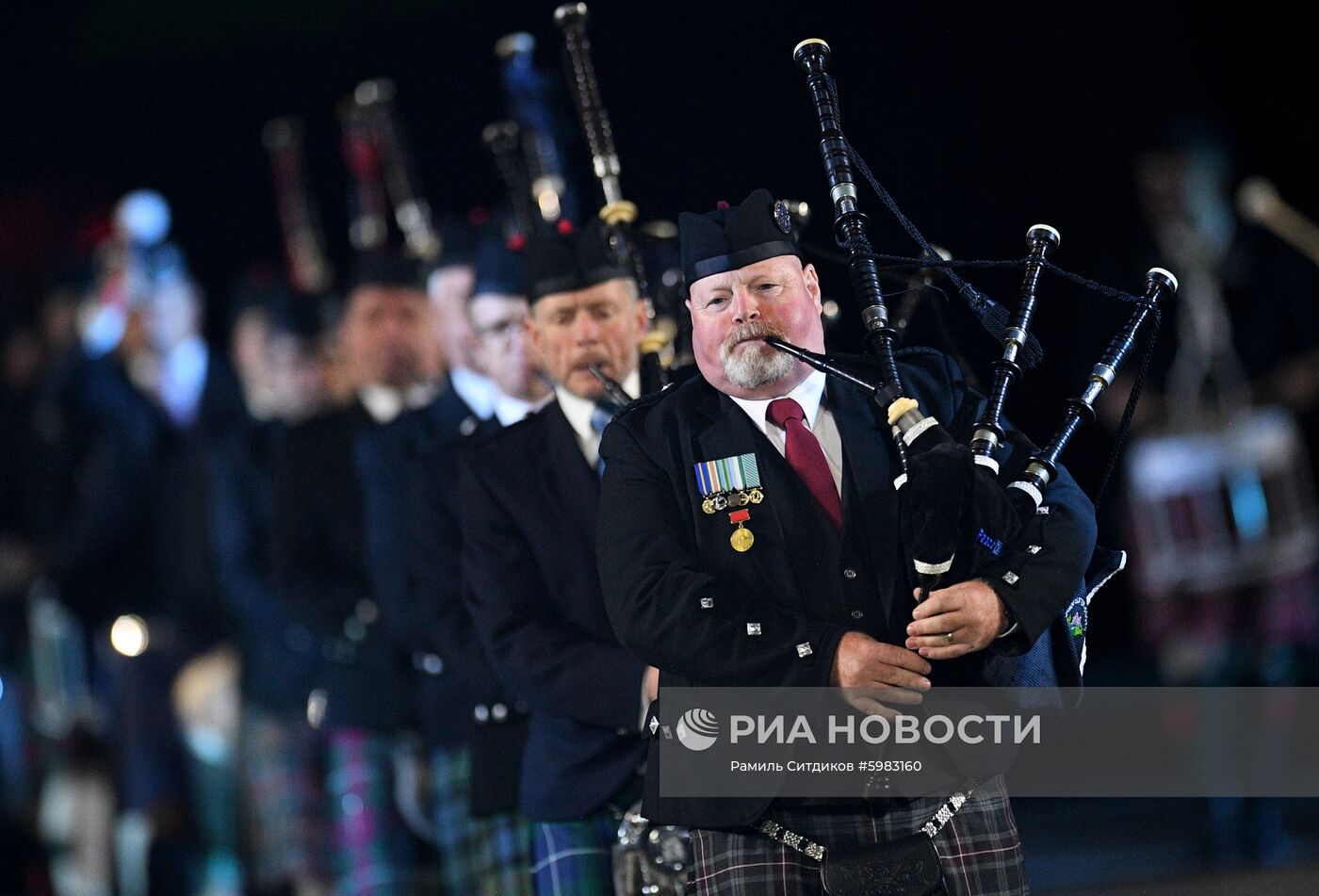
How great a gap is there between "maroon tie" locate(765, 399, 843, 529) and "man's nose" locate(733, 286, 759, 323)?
0.50ft

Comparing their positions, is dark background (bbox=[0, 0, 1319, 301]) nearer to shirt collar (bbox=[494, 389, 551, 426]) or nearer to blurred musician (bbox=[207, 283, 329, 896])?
shirt collar (bbox=[494, 389, 551, 426])

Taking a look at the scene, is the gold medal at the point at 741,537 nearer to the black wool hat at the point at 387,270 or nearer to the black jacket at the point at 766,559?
the black jacket at the point at 766,559

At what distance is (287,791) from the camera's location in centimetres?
699

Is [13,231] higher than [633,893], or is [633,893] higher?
[13,231]

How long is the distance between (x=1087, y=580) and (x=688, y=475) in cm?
70

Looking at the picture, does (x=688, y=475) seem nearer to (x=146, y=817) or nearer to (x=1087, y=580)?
(x=1087, y=580)

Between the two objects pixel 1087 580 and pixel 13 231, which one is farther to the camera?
pixel 13 231

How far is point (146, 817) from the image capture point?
8.16m

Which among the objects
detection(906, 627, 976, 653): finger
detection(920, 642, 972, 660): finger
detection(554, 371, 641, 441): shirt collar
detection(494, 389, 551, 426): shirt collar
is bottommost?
detection(920, 642, 972, 660): finger

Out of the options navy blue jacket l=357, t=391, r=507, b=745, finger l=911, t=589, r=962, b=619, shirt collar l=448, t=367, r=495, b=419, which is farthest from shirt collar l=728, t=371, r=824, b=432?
shirt collar l=448, t=367, r=495, b=419

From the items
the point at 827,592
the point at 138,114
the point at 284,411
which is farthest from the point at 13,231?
the point at 827,592

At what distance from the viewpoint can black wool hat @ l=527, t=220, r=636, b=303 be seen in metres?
4.03

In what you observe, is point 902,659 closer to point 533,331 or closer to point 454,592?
point 533,331

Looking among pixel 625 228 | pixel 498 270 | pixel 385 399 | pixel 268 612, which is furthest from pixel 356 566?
pixel 625 228
